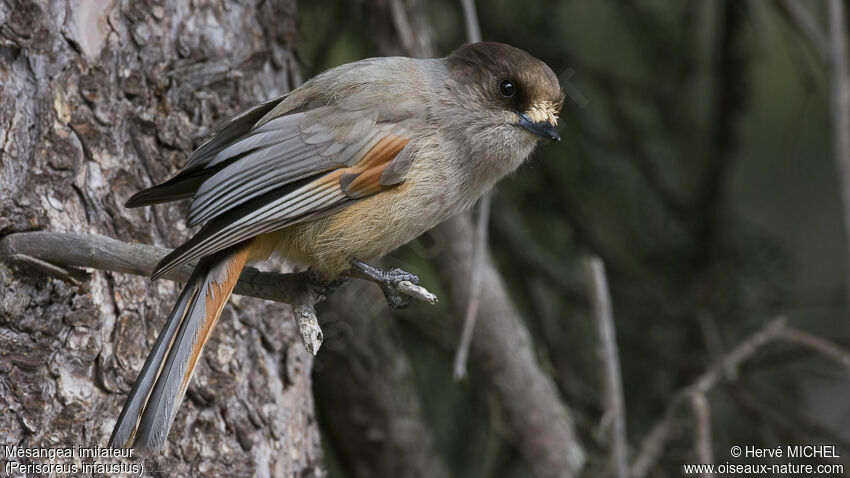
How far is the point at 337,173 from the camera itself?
2602 mm

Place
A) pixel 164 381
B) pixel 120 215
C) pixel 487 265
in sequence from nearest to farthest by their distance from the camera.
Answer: pixel 164 381 < pixel 120 215 < pixel 487 265

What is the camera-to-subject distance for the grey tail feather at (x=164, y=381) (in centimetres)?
220

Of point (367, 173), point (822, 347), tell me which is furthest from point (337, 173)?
point (822, 347)

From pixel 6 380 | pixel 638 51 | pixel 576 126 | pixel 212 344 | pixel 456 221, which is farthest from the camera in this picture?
pixel 638 51

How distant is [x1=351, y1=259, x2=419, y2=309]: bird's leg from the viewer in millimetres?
2357

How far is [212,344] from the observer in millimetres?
2885

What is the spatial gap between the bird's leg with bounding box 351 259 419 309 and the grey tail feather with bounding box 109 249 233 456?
1.23 ft

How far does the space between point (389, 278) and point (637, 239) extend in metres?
2.63

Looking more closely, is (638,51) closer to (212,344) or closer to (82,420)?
(212,344)

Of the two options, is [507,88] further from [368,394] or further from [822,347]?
[368,394]

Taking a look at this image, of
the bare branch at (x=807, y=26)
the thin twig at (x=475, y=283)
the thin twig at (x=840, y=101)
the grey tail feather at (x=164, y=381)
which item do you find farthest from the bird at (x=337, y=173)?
the bare branch at (x=807, y=26)

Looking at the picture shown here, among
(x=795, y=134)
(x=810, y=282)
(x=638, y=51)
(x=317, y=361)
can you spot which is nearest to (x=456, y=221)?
(x=317, y=361)

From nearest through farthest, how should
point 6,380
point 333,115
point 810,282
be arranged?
point 6,380 → point 333,115 → point 810,282

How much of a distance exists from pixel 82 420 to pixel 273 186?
2.70ft
